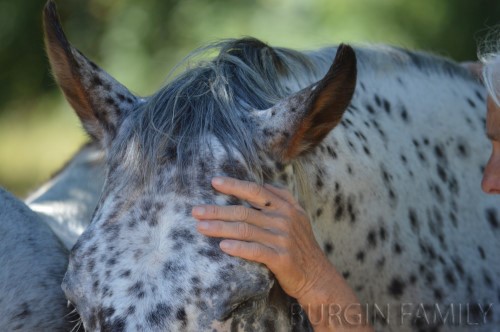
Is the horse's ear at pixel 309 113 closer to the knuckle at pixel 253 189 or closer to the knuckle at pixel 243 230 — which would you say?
the knuckle at pixel 253 189

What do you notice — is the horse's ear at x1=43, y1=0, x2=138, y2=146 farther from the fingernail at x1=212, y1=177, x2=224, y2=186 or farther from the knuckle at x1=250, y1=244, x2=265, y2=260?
the knuckle at x1=250, y1=244, x2=265, y2=260

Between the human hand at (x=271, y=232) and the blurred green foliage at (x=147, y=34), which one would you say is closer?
the human hand at (x=271, y=232)

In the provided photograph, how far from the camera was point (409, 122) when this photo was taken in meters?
2.81

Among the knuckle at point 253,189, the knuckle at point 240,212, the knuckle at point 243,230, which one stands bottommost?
the knuckle at point 243,230

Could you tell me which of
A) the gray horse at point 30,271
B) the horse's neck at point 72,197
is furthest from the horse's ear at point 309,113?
the horse's neck at point 72,197

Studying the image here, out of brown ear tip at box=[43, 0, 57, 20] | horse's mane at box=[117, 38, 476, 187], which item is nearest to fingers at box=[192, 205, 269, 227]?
horse's mane at box=[117, 38, 476, 187]

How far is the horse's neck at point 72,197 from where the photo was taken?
11.4ft

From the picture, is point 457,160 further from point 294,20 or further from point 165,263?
point 294,20

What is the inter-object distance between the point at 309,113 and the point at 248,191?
25 cm

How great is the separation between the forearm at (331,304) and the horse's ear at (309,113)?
0.35 meters

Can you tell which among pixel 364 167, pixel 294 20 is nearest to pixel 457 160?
pixel 364 167

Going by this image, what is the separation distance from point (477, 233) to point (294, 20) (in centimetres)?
504

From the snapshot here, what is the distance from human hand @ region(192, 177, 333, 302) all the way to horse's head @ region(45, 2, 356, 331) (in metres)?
0.03

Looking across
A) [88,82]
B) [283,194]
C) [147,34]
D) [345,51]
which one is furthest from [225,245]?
[147,34]
